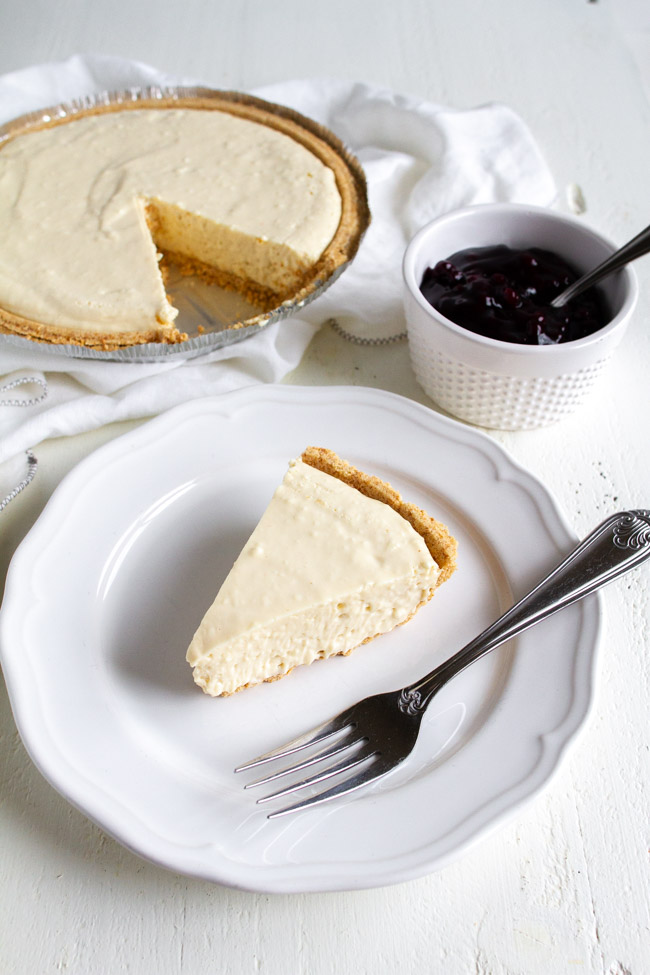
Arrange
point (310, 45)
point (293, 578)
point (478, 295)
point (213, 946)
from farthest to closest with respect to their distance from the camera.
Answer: point (310, 45) < point (478, 295) < point (293, 578) < point (213, 946)

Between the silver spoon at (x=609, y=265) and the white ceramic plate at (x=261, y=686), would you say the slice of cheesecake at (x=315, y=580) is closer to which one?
the white ceramic plate at (x=261, y=686)

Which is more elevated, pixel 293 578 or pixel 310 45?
pixel 310 45

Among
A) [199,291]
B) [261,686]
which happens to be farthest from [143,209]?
[261,686]

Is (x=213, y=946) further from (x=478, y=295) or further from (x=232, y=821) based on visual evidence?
(x=478, y=295)

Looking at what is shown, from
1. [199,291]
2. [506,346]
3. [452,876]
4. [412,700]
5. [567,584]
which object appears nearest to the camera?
[452,876]

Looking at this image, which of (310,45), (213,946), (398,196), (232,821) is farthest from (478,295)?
(310,45)

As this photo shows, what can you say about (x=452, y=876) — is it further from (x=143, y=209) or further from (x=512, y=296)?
(x=143, y=209)

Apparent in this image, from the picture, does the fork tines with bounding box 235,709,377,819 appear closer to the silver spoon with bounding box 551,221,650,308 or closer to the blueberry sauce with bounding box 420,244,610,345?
the blueberry sauce with bounding box 420,244,610,345
